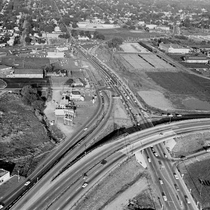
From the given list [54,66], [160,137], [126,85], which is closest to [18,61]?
[54,66]

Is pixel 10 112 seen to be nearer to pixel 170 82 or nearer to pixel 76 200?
pixel 76 200

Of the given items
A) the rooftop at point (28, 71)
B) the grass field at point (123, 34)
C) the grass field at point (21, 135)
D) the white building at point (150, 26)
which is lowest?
the white building at point (150, 26)

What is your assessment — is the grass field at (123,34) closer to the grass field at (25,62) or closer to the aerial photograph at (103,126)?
the aerial photograph at (103,126)

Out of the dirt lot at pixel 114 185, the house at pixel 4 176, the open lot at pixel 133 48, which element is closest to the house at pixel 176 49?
the open lot at pixel 133 48

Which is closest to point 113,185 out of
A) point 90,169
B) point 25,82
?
point 90,169

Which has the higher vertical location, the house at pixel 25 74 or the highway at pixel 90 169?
the highway at pixel 90 169

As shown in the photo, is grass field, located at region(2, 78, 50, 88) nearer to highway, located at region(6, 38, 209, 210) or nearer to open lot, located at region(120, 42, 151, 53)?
highway, located at region(6, 38, 209, 210)

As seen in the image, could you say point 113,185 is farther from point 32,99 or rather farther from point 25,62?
point 25,62
